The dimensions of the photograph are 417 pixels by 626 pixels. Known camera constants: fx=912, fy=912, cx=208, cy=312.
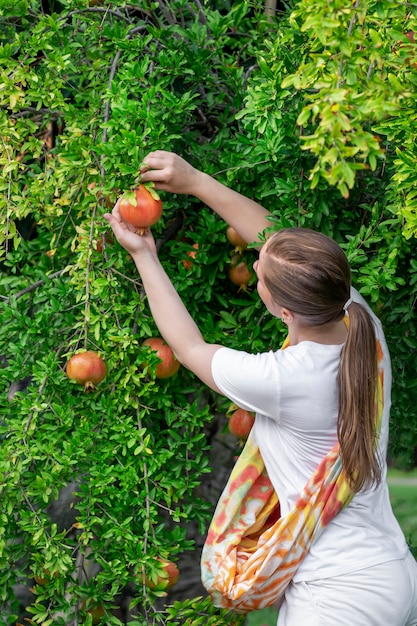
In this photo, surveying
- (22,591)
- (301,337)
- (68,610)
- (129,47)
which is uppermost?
(129,47)

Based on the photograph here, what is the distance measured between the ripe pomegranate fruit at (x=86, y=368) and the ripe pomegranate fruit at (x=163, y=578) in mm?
490

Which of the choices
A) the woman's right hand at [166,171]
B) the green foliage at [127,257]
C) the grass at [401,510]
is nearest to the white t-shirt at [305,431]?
the green foliage at [127,257]

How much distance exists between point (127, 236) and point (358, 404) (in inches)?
26.5

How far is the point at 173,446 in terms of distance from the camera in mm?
2363

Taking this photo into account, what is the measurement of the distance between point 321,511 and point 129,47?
1236 mm

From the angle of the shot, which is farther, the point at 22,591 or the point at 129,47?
the point at 22,591

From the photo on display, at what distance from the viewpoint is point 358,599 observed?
192 cm

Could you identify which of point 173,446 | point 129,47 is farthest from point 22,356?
point 129,47

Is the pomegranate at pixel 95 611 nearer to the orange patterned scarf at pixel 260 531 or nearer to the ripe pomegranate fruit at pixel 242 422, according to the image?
the orange patterned scarf at pixel 260 531

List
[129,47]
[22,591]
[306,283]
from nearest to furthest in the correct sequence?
[306,283], [129,47], [22,591]

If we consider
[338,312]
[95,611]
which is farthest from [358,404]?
[95,611]

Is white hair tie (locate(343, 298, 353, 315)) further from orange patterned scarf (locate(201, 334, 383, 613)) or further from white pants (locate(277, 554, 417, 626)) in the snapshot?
white pants (locate(277, 554, 417, 626))

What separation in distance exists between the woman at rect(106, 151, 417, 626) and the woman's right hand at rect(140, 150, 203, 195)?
11.7 inches

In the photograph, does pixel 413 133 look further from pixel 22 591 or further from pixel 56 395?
pixel 22 591
